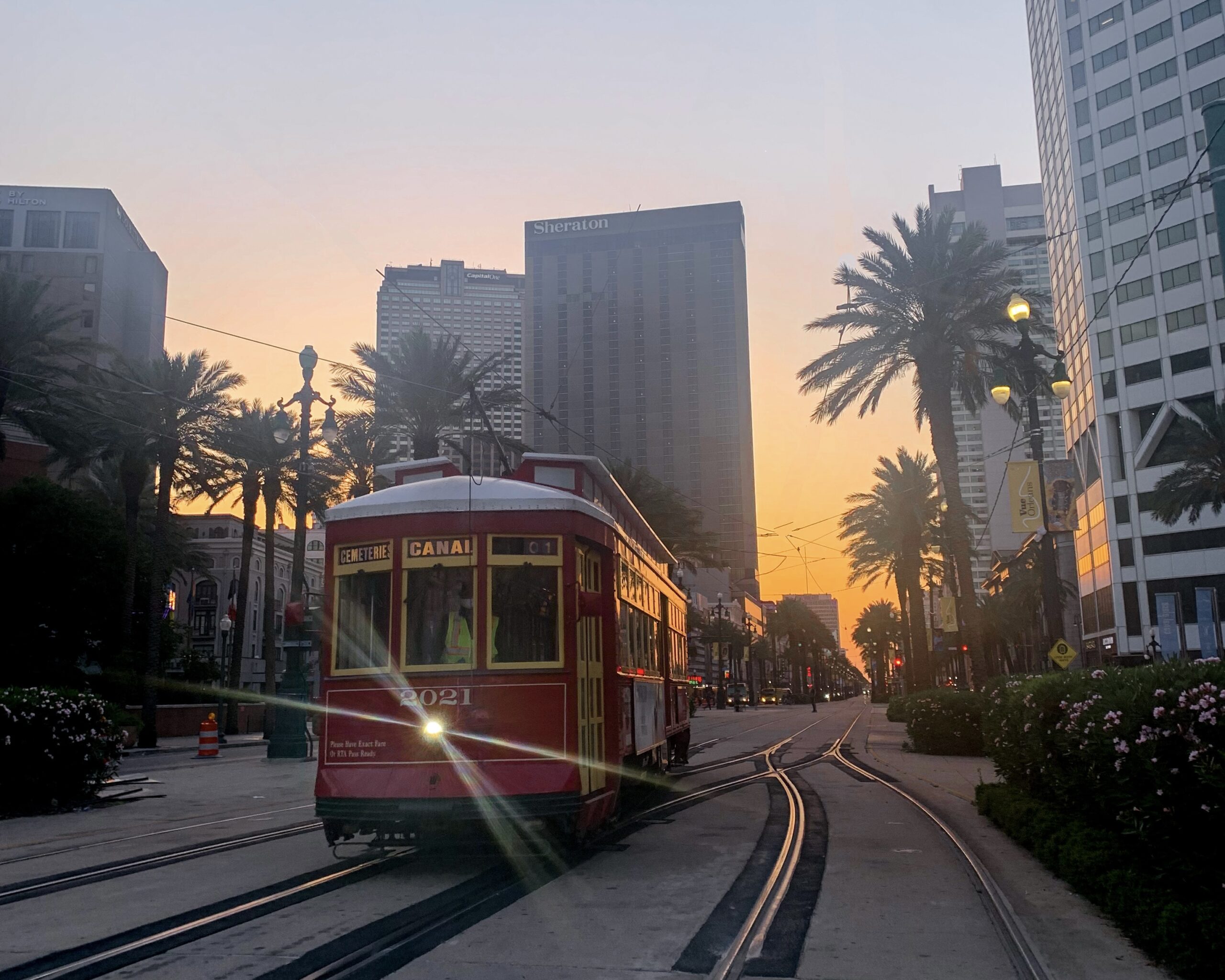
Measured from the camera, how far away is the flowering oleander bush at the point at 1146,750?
20.0ft

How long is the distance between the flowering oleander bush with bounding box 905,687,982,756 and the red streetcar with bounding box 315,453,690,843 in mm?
17842

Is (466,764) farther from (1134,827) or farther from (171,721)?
(171,721)

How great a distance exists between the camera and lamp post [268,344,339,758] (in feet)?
73.9

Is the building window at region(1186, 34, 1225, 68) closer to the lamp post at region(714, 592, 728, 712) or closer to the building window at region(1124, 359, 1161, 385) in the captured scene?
the building window at region(1124, 359, 1161, 385)

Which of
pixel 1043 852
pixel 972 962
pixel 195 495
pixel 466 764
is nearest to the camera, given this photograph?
pixel 972 962

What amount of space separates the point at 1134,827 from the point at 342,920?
5.18 metres

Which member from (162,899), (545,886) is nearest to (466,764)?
(545,886)

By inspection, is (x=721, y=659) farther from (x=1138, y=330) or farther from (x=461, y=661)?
(x=461, y=661)

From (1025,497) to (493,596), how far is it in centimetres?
1206

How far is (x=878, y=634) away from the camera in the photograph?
107812mm

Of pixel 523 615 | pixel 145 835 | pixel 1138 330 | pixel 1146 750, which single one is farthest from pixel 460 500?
pixel 1138 330

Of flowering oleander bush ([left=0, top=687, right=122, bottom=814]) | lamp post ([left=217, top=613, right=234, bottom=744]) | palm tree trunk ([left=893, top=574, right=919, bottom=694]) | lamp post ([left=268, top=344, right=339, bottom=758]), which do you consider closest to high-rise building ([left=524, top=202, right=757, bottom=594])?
palm tree trunk ([left=893, top=574, right=919, bottom=694])

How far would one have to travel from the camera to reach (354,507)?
31.7 ft

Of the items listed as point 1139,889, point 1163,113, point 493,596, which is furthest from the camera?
point 1163,113
